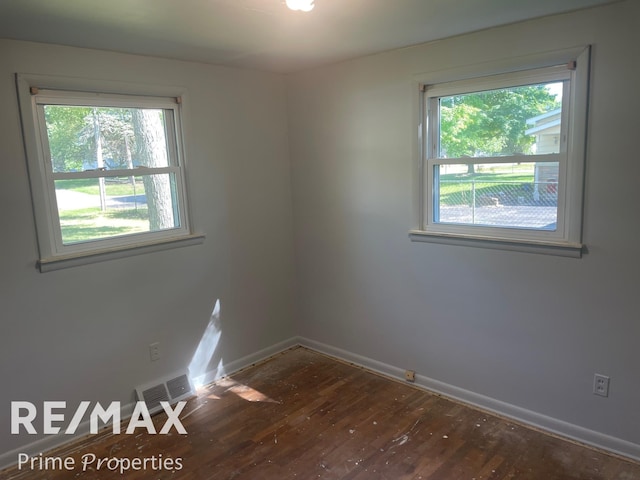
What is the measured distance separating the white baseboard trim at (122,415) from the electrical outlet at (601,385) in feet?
7.70

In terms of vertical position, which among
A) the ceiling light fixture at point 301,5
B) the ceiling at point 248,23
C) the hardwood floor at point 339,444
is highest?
the ceiling at point 248,23

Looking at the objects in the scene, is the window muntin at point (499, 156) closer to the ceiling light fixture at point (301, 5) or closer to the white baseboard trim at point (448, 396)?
the white baseboard trim at point (448, 396)

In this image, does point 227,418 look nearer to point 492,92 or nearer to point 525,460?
point 525,460

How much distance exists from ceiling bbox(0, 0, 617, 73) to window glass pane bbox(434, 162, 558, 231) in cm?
82

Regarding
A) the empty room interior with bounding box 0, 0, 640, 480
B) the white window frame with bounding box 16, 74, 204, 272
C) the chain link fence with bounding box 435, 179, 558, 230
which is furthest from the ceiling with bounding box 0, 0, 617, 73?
the chain link fence with bounding box 435, 179, 558, 230

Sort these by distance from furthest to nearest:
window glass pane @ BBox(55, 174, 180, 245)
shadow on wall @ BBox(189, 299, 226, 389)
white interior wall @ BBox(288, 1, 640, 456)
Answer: shadow on wall @ BBox(189, 299, 226, 389), window glass pane @ BBox(55, 174, 180, 245), white interior wall @ BBox(288, 1, 640, 456)

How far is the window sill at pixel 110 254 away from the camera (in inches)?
102

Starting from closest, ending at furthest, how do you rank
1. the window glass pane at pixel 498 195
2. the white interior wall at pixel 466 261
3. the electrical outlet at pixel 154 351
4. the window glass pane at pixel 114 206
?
1. the white interior wall at pixel 466 261
2. the window glass pane at pixel 498 195
3. the window glass pane at pixel 114 206
4. the electrical outlet at pixel 154 351

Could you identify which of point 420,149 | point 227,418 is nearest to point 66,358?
point 227,418

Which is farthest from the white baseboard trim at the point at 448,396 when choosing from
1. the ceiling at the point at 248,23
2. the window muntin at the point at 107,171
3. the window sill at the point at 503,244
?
the ceiling at the point at 248,23

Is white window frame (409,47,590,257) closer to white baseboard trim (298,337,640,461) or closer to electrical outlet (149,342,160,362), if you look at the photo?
white baseboard trim (298,337,640,461)

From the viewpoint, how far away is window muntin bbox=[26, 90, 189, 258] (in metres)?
2.62

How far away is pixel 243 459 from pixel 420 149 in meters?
2.19

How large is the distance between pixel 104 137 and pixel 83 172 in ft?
0.89
